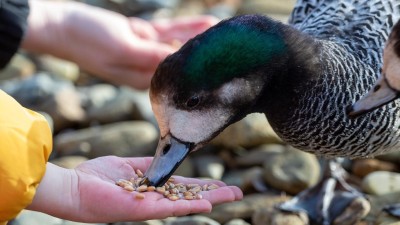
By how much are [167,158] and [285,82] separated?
0.47 meters

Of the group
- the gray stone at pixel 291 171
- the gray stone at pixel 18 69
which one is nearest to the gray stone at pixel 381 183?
the gray stone at pixel 291 171

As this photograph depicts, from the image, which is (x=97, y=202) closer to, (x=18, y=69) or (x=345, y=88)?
(x=345, y=88)

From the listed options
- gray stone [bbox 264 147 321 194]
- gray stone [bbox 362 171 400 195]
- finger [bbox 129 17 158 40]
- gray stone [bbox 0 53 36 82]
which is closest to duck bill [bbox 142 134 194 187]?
gray stone [bbox 264 147 321 194]

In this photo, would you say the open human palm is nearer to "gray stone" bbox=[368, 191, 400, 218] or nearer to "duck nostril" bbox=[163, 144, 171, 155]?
"duck nostril" bbox=[163, 144, 171, 155]

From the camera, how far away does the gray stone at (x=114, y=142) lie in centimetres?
428

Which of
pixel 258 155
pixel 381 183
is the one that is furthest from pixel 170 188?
pixel 258 155

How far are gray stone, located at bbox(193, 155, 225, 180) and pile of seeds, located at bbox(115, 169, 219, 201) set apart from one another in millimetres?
1203

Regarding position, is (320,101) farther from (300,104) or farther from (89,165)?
(89,165)

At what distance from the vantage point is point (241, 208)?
143 inches

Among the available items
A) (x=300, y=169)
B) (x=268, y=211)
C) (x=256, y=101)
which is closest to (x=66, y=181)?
(x=256, y=101)

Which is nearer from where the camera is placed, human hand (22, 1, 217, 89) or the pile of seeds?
Answer: the pile of seeds

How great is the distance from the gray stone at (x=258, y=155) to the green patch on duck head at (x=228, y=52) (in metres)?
1.44

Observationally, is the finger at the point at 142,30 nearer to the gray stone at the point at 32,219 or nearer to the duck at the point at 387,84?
the gray stone at the point at 32,219

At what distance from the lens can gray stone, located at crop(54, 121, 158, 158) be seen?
14.0ft
